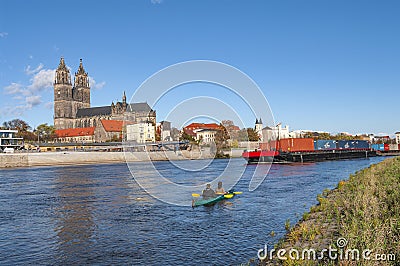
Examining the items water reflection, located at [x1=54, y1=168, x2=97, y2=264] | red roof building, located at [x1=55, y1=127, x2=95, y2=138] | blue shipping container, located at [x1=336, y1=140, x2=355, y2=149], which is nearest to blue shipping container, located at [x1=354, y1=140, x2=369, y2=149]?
blue shipping container, located at [x1=336, y1=140, x2=355, y2=149]

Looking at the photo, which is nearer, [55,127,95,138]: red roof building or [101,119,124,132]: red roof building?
[101,119,124,132]: red roof building

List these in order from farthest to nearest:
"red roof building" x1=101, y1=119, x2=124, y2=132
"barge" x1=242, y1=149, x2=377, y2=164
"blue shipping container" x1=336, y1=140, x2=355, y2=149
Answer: "red roof building" x1=101, y1=119, x2=124, y2=132
"blue shipping container" x1=336, y1=140, x2=355, y2=149
"barge" x1=242, y1=149, x2=377, y2=164

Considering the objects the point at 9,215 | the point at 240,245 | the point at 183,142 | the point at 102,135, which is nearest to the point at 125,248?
the point at 240,245

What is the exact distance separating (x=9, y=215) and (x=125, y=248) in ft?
37.3

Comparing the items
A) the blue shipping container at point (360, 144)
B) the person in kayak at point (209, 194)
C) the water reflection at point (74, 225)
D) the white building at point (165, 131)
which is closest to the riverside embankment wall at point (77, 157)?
the white building at point (165, 131)

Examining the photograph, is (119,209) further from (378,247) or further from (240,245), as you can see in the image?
(378,247)

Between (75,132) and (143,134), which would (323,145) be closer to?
(143,134)

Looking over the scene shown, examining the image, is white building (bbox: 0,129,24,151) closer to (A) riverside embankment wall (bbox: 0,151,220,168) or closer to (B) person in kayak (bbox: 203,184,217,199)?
(A) riverside embankment wall (bbox: 0,151,220,168)

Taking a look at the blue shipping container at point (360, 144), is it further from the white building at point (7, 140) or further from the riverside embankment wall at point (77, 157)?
the white building at point (7, 140)

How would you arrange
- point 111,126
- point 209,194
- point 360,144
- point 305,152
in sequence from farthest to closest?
1. point 111,126
2. point 360,144
3. point 305,152
4. point 209,194

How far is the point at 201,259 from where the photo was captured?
12.4 meters

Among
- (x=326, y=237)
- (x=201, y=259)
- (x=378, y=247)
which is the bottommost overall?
(x=201, y=259)

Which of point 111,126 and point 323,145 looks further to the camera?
point 111,126

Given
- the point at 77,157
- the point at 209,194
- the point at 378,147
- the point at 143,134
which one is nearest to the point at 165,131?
the point at 77,157
